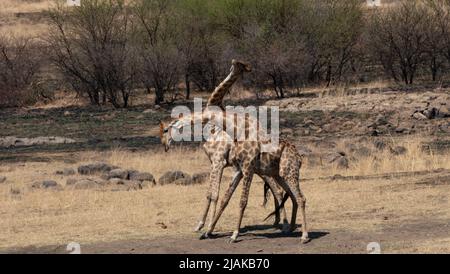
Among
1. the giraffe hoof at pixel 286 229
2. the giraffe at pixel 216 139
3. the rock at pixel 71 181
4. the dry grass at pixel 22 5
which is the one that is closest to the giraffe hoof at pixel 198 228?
the giraffe at pixel 216 139

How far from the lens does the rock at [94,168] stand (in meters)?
23.9

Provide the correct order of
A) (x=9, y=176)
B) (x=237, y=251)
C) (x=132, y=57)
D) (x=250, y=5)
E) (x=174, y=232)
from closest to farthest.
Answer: (x=237, y=251) → (x=174, y=232) → (x=9, y=176) → (x=132, y=57) → (x=250, y=5)

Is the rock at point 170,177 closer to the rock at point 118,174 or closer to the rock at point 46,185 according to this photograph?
the rock at point 118,174

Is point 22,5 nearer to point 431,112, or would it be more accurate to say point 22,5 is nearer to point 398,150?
point 431,112

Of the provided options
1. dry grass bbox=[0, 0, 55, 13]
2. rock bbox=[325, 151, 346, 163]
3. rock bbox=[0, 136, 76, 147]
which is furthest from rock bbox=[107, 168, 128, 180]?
dry grass bbox=[0, 0, 55, 13]

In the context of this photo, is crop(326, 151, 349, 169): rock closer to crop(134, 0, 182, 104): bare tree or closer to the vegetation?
the vegetation

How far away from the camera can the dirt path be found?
43.6ft

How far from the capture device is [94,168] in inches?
943

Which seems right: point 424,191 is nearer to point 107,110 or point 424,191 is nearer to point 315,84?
point 107,110

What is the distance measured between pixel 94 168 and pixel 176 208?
6.76 meters

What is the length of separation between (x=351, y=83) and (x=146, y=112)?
1034 centimetres

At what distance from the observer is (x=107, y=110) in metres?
41.1

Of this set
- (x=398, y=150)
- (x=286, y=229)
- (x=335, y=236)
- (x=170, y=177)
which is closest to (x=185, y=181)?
(x=170, y=177)

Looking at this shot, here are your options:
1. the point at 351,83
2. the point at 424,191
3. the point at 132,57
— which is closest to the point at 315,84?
the point at 351,83
